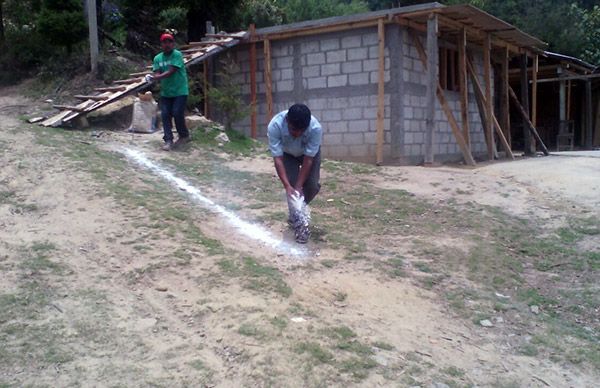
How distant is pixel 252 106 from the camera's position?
11.6 m

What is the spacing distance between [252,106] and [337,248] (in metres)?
6.41

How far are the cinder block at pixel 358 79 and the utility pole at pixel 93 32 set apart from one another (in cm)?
501

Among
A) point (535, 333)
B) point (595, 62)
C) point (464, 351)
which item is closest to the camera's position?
point (464, 351)

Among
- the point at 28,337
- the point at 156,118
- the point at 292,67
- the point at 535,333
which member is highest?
the point at 292,67

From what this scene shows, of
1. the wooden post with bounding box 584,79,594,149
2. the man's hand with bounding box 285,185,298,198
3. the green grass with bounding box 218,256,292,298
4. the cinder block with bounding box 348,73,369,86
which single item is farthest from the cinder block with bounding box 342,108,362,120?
the wooden post with bounding box 584,79,594,149

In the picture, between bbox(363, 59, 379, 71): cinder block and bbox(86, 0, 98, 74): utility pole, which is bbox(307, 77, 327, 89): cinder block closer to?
bbox(363, 59, 379, 71): cinder block

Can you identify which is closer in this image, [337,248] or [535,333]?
[535,333]

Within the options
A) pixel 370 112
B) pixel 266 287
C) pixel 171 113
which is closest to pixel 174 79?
pixel 171 113

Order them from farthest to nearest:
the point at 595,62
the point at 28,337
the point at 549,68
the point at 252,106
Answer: the point at 595,62
the point at 549,68
the point at 252,106
the point at 28,337

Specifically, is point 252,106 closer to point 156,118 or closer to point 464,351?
point 156,118

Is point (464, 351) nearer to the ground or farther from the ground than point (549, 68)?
nearer to the ground

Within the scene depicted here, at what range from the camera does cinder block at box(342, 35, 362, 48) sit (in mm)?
→ 11445

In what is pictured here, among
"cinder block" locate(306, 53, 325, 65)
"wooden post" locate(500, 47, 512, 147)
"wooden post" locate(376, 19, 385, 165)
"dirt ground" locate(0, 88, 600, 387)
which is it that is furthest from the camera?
"wooden post" locate(500, 47, 512, 147)

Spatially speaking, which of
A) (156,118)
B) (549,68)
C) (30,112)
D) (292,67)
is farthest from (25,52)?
(549,68)
